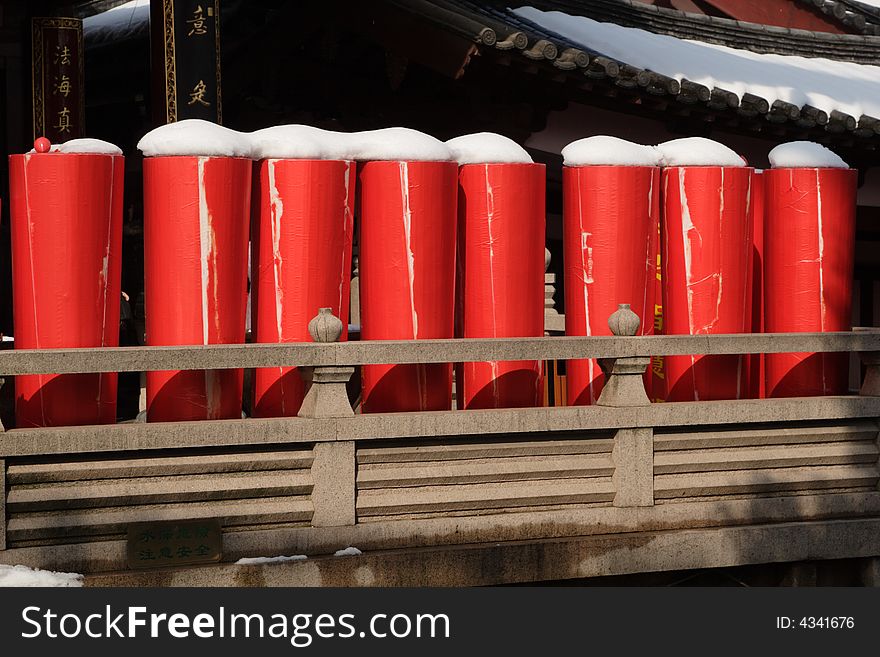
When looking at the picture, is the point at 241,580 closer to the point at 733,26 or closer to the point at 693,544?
the point at 693,544

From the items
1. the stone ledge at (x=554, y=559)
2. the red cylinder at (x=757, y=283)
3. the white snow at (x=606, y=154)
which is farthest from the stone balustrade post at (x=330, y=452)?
the red cylinder at (x=757, y=283)

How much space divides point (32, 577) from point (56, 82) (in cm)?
702

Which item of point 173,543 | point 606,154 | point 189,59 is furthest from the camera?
point 189,59

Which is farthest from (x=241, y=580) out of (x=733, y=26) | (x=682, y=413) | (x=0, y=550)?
(x=733, y=26)

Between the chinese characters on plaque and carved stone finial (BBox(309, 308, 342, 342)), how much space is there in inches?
36.4

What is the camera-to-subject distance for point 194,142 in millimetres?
5906

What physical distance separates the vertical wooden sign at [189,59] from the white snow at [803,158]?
3.74m

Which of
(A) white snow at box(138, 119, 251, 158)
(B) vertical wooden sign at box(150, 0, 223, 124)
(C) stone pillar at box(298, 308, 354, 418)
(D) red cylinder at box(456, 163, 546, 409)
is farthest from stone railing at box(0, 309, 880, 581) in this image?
(B) vertical wooden sign at box(150, 0, 223, 124)

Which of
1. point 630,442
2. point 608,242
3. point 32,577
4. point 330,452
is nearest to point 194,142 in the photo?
point 330,452

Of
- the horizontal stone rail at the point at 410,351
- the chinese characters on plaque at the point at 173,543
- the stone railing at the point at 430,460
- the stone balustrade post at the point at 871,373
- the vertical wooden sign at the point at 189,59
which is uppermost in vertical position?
the vertical wooden sign at the point at 189,59

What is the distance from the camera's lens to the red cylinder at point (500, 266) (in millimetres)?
6457

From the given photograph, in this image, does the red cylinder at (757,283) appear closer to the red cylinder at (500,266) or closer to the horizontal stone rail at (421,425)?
the horizontal stone rail at (421,425)

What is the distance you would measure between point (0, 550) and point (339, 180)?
7.32 ft

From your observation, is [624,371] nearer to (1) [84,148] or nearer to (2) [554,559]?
(2) [554,559]
